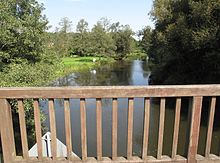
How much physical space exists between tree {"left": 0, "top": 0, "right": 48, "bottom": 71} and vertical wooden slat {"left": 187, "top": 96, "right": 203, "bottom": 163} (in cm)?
585

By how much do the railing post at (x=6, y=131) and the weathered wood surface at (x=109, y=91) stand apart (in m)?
0.11

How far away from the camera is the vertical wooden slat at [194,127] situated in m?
2.04

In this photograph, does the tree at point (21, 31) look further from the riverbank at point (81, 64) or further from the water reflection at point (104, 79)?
the riverbank at point (81, 64)

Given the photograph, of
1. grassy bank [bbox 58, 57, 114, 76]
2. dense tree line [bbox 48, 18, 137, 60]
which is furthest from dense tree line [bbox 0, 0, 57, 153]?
dense tree line [bbox 48, 18, 137, 60]

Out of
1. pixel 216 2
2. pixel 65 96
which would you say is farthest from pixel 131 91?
pixel 216 2

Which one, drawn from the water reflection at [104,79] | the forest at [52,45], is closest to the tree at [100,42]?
the water reflection at [104,79]

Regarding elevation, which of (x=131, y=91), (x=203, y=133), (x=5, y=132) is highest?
(x=131, y=91)

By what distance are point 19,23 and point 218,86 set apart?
6.25m

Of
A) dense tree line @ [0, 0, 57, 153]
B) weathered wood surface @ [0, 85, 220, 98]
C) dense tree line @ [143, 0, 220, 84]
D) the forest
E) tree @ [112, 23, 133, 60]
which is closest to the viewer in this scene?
weathered wood surface @ [0, 85, 220, 98]

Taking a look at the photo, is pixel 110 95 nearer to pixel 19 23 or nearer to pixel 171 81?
pixel 19 23

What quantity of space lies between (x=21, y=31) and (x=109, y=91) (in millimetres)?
5900

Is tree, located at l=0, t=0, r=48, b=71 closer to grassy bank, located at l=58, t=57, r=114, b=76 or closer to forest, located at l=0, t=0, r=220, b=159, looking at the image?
forest, located at l=0, t=0, r=220, b=159

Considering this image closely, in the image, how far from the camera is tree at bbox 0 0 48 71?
6645 mm

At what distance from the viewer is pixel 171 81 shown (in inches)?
535
